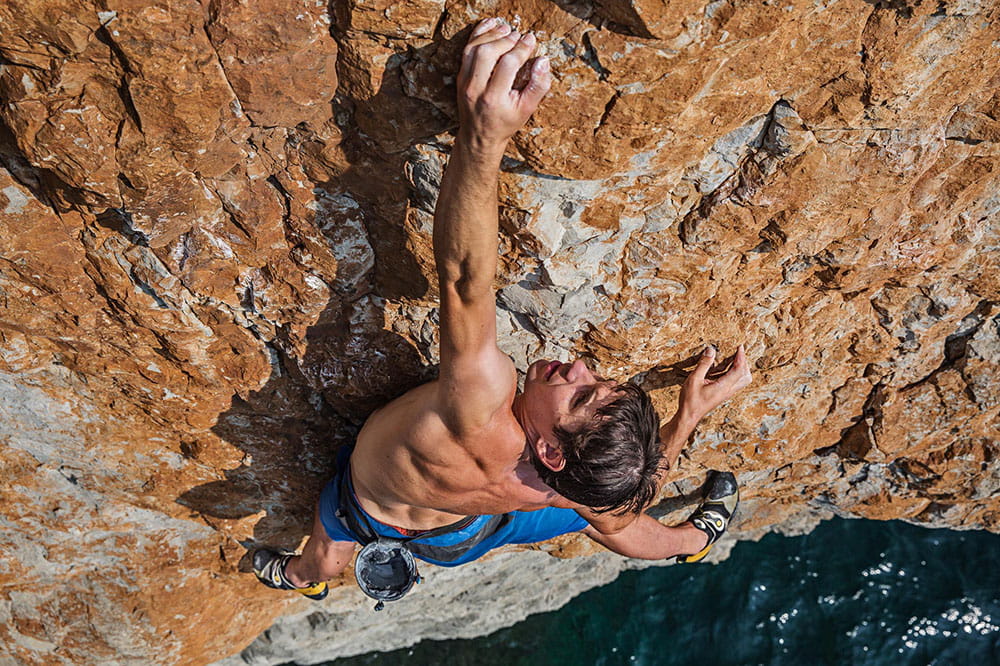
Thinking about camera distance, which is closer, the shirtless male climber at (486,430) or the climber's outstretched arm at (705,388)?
the shirtless male climber at (486,430)

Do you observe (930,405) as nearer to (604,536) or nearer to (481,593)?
(604,536)

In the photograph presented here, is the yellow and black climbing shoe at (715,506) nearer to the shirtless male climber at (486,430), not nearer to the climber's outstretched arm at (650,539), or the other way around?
the climber's outstretched arm at (650,539)

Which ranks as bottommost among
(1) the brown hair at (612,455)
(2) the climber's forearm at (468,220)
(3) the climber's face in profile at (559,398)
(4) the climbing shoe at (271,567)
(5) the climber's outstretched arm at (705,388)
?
(4) the climbing shoe at (271,567)

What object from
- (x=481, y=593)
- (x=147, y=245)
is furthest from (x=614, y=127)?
(x=481, y=593)

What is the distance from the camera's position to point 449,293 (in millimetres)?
1897

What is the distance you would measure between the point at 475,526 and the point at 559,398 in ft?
2.79

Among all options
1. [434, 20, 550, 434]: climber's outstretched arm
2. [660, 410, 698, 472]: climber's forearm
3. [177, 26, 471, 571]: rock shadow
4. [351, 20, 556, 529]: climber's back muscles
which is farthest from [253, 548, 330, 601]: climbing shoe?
[660, 410, 698, 472]: climber's forearm

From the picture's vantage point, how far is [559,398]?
2.18 meters

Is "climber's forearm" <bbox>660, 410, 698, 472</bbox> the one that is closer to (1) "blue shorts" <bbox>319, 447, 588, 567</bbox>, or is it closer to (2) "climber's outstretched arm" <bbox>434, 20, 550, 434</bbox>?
(1) "blue shorts" <bbox>319, 447, 588, 567</bbox>

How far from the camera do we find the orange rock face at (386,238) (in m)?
1.68

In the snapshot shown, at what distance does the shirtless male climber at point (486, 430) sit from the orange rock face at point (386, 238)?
0.14 meters

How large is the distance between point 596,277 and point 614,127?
515mm

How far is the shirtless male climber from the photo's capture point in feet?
5.48

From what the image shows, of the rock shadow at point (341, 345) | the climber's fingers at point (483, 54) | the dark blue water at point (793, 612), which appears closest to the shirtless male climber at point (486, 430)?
the climber's fingers at point (483, 54)
